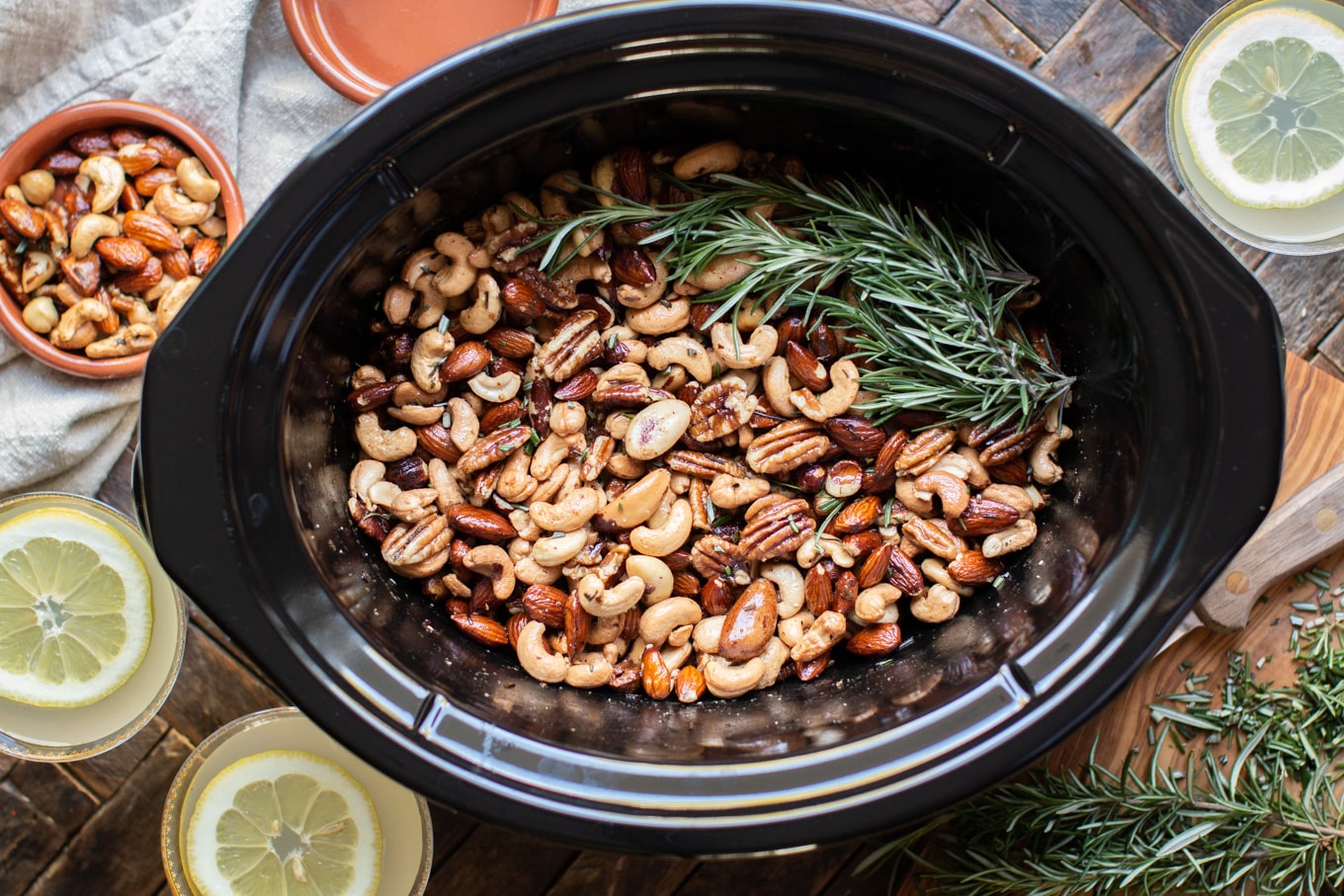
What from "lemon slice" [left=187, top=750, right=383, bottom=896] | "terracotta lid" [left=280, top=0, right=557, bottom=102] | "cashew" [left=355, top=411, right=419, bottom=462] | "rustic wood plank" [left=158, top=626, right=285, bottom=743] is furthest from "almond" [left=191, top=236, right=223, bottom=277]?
"lemon slice" [left=187, top=750, right=383, bottom=896]

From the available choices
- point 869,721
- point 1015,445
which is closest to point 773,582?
point 869,721

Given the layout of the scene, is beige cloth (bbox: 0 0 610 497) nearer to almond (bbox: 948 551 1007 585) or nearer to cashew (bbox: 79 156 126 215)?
cashew (bbox: 79 156 126 215)

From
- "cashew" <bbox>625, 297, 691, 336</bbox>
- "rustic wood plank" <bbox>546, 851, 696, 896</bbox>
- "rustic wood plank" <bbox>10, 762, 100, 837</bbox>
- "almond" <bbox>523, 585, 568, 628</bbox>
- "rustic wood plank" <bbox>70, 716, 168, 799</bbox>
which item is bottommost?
"rustic wood plank" <bbox>10, 762, 100, 837</bbox>

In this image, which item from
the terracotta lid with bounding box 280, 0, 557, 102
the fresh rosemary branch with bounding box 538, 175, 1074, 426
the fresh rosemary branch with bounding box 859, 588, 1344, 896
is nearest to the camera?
the fresh rosemary branch with bounding box 538, 175, 1074, 426

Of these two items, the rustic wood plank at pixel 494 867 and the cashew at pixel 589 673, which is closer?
the cashew at pixel 589 673

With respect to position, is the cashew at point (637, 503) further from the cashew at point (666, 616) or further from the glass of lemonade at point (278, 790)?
the glass of lemonade at point (278, 790)

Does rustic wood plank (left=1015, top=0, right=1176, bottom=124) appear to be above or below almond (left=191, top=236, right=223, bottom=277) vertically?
above

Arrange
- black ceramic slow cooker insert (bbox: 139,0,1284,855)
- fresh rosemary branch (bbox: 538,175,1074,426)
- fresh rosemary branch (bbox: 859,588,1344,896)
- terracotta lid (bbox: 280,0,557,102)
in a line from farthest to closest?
terracotta lid (bbox: 280,0,557,102) → fresh rosemary branch (bbox: 859,588,1344,896) → fresh rosemary branch (bbox: 538,175,1074,426) → black ceramic slow cooker insert (bbox: 139,0,1284,855)

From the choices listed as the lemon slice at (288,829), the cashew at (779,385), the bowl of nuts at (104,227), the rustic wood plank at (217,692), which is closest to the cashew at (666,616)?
the cashew at (779,385)
